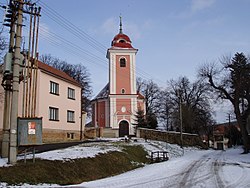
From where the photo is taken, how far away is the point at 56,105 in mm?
31797

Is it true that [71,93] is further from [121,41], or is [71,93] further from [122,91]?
[121,41]

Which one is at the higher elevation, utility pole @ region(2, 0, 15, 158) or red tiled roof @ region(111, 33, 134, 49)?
red tiled roof @ region(111, 33, 134, 49)

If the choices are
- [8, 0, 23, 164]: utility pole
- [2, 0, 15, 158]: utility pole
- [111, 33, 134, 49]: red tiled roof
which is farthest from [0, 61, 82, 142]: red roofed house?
[111, 33, 134, 49]: red tiled roof

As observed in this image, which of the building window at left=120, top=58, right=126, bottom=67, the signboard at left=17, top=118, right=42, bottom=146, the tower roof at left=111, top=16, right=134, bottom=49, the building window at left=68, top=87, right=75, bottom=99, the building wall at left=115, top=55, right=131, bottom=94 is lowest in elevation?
the signboard at left=17, top=118, right=42, bottom=146

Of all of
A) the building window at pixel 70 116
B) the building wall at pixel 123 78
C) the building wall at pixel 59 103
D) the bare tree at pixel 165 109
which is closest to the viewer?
the building wall at pixel 59 103

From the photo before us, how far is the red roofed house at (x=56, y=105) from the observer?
29056 mm

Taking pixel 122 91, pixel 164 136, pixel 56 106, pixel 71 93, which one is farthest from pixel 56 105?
pixel 122 91

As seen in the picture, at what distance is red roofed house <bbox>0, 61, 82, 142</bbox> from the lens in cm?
2906

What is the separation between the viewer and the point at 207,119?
59.6 meters

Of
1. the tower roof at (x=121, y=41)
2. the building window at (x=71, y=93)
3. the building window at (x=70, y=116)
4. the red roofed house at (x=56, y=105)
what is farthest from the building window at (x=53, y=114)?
the tower roof at (x=121, y=41)

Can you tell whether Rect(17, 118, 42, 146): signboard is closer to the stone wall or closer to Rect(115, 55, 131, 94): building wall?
the stone wall

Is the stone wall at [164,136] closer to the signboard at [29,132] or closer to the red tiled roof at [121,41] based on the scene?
the red tiled roof at [121,41]

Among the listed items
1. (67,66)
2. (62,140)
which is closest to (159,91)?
(67,66)

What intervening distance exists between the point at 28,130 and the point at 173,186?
655cm
